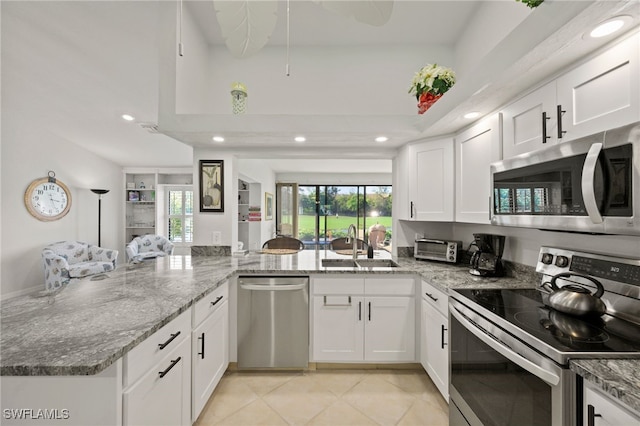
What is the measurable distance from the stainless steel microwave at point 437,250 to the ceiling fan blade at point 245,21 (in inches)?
100

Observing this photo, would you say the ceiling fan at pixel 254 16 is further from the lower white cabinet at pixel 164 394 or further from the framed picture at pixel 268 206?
the framed picture at pixel 268 206

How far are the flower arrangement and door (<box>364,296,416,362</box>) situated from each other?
1.62m

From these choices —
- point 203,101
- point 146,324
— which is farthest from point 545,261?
point 203,101

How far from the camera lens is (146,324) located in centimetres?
117

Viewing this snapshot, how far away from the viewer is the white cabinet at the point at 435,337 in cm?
189

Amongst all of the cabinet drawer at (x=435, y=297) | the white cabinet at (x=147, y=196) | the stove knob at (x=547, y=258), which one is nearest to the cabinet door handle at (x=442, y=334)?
the cabinet drawer at (x=435, y=297)

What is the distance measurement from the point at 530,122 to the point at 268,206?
565 cm

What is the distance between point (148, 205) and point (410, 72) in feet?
21.5

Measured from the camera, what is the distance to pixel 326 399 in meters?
2.06

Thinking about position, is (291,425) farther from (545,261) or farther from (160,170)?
(160,170)

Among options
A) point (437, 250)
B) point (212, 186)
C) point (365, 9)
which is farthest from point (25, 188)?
point (365, 9)

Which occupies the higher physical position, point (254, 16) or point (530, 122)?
point (530, 122)

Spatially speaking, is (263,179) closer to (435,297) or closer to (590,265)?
(435,297)

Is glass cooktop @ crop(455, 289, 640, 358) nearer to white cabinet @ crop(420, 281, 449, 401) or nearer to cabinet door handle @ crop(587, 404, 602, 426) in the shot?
cabinet door handle @ crop(587, 404, 602, 426)
